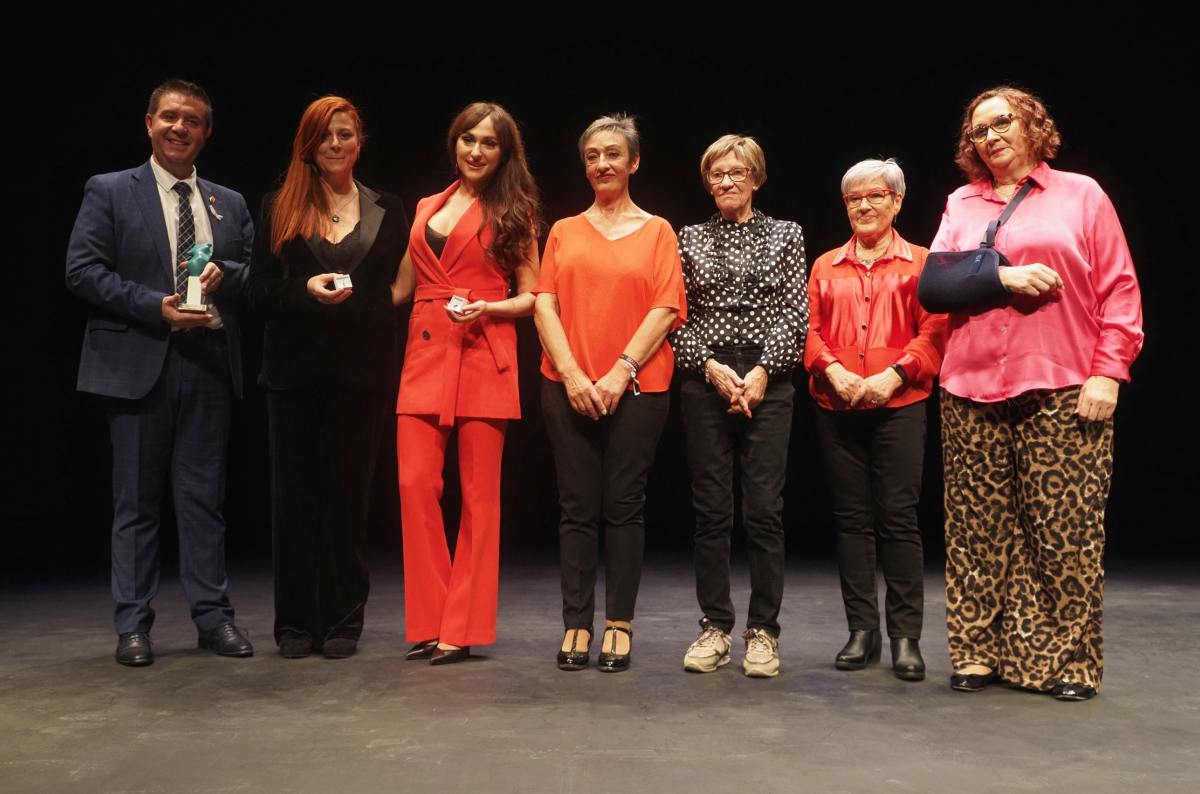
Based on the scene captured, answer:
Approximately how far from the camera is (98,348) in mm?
3195

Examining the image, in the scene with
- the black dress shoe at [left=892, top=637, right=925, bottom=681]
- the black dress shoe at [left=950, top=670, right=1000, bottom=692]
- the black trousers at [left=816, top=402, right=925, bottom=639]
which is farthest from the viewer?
the black trousers at [left=816, top=402, right=925, bottom=639]

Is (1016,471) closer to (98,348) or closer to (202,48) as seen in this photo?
(98,348)

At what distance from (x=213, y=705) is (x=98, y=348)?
1.14m

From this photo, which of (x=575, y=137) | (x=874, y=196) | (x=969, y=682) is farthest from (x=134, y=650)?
(x=575, y=137)

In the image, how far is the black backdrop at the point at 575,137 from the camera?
19.0 ft

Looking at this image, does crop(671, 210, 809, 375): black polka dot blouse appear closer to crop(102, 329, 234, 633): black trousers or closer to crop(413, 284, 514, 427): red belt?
crop(413, 284, 514, 427): red belt

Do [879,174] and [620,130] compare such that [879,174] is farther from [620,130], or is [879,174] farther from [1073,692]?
[1073,692]

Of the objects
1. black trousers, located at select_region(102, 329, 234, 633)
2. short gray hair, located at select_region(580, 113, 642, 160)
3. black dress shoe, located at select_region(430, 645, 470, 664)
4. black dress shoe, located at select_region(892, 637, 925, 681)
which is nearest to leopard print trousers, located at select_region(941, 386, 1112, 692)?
black dress shoe, located at select_region(892, 637, 925, 681)

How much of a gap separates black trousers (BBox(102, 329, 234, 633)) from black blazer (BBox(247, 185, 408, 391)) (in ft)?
0.64

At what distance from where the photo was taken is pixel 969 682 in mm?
2826

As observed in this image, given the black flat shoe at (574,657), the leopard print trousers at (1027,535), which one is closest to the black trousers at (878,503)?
the leopard print trousers at (1027,535)

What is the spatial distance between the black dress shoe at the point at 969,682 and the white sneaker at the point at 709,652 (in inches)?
23.7

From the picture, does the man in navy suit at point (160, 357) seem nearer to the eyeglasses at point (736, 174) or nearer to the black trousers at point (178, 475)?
the black trousers at point (178, 475)

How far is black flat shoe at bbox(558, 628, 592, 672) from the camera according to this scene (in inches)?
119
